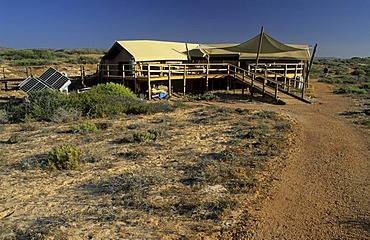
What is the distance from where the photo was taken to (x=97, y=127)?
10312 mm

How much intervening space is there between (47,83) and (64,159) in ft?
30.2

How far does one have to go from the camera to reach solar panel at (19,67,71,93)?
46.8 feet

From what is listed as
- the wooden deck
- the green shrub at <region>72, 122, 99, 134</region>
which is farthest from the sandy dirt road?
the wooden deck

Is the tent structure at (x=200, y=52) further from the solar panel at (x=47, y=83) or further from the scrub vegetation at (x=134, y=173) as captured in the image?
the scrub vegetation at (x=134, y=173)

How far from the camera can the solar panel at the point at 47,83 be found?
14.3 meters

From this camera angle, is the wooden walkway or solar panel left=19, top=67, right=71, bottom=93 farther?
the wooden walkway

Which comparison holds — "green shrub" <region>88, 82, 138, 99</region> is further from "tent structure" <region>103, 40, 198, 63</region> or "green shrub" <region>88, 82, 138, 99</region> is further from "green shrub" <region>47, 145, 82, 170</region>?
"green shrub" <region>47, 145, 82, 170</region>

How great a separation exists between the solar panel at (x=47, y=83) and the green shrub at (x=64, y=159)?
838cm

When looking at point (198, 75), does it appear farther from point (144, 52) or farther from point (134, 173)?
point (134, 173)

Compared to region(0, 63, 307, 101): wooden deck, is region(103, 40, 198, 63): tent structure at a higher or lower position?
higher

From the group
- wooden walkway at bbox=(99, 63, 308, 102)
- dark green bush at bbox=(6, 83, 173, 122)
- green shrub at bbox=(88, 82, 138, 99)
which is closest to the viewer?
dark green bush at bbox=(6, 83, 173, 122)

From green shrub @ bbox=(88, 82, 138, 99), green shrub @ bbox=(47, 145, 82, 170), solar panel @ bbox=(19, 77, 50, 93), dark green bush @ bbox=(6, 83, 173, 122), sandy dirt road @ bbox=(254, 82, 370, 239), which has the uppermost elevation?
solar panel @ bbox=(19, 77, 50, 93)

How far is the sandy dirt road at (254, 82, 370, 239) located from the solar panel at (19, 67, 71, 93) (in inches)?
426

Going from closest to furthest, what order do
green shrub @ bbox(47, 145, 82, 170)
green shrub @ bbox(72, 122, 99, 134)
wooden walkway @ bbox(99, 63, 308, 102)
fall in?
green shrub @ bbox(47, 145, 82, 170), green shrub @ bbox(72, 122, 99, 134), wooden walkway @ bbox(99, 63, 308, 102)
